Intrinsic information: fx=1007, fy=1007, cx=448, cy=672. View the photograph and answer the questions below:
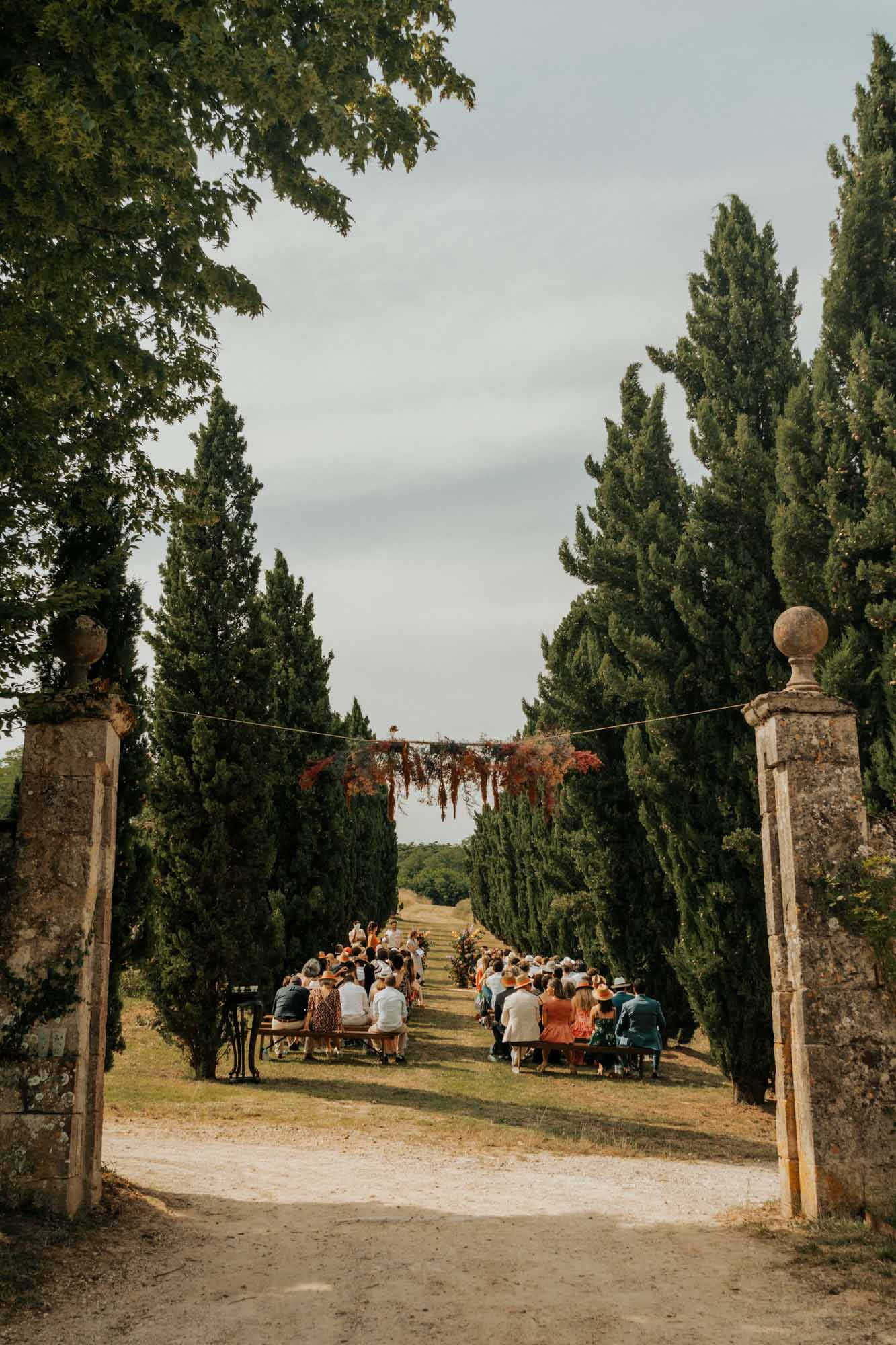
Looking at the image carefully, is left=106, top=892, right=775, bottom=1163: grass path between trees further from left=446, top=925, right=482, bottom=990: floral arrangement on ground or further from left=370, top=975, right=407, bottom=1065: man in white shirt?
left=446, top=925, right=482, bottom=990: floral arrangement on ground

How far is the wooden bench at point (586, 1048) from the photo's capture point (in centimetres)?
1370

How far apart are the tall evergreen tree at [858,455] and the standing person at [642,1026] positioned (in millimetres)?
5541

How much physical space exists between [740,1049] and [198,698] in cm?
846

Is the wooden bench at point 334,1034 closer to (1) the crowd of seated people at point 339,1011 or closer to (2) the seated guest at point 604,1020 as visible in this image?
(1) the crowd of seated people at point 339,1011

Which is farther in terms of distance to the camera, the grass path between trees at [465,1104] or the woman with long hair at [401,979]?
the woman with long hair at [401,979]

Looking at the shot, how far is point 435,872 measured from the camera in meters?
80.6

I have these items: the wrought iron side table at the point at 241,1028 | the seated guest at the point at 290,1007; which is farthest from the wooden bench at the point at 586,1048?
the wrought iron side table at the point at 241,1028

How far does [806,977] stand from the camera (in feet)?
23.0

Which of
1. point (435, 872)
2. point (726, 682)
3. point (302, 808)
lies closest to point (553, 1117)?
point (726, 682)

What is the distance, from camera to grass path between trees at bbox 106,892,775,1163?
32.8 feet

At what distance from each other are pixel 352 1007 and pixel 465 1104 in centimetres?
360

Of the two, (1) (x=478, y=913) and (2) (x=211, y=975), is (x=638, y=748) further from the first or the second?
(1) (x=478, y=913)

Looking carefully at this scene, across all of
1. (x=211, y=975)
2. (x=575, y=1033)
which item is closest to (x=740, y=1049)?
(x=575, y=1033)

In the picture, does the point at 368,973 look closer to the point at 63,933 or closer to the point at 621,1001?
the point at 621,1001
